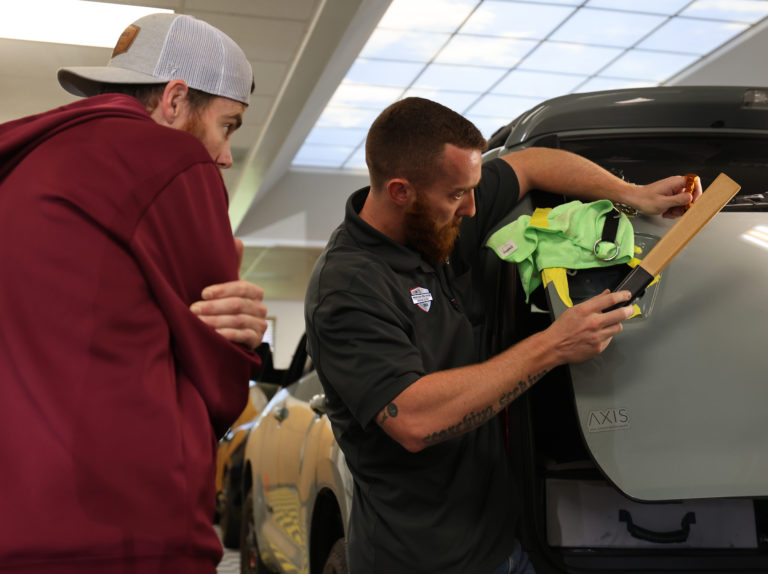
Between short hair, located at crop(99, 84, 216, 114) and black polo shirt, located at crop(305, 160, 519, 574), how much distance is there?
594mm

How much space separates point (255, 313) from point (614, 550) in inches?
45.0

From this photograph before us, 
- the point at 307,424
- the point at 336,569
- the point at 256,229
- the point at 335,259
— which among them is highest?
the point at 256,229

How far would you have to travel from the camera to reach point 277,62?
8406 millimetres

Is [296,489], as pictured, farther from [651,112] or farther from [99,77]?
[99,77]

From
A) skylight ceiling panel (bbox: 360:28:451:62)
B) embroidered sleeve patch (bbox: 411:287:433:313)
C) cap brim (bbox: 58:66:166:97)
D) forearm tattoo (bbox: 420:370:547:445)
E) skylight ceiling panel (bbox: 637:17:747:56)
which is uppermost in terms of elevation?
skylight ceiling panel (bbox: 637:17:747:56)

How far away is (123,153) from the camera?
4.30 ft

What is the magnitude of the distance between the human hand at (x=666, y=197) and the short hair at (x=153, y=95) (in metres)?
1.05

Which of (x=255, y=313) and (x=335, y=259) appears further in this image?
(x=335, y=259)

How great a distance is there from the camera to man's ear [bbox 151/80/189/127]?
1493 millimetres

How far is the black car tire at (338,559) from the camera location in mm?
2773

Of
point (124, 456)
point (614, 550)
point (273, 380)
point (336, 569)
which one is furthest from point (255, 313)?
point (273, 380)

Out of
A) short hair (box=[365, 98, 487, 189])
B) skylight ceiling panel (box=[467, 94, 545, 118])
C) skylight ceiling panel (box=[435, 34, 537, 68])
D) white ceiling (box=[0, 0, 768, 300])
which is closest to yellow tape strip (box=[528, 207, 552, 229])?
short hair (box=[365, 98, 487, 189])

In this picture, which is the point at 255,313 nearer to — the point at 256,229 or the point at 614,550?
the point at 614,550

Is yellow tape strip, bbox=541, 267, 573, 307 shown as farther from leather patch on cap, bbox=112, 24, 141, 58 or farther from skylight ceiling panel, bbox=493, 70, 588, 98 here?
skylight ceiling panel, bbox=493, 70, 588, 98
